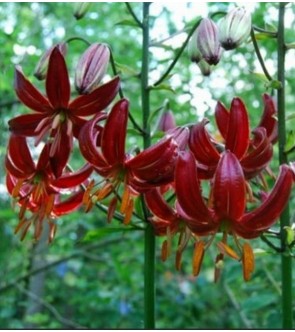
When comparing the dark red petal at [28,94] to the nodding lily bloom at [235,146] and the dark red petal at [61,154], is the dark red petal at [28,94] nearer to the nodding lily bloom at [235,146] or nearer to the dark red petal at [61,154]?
the dark red petal at [61,154]

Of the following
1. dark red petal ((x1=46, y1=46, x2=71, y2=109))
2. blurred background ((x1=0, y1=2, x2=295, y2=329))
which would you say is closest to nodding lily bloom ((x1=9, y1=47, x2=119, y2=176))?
dark red petal ((x1=46, y1=46, x2=71, y2=109))

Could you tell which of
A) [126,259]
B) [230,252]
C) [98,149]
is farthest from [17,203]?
[126,259]

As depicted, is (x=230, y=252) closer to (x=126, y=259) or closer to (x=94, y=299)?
(x=94, y=299)

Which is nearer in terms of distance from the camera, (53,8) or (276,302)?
(276,302)

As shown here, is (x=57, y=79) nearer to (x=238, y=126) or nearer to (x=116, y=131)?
(x=116, y=131)

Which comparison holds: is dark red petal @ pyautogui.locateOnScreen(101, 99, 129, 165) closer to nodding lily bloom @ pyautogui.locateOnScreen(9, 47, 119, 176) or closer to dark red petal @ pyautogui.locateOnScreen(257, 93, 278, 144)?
nodding lily bloom @ pyautogui.locateOnScreen(9, 47, 119, 176)
